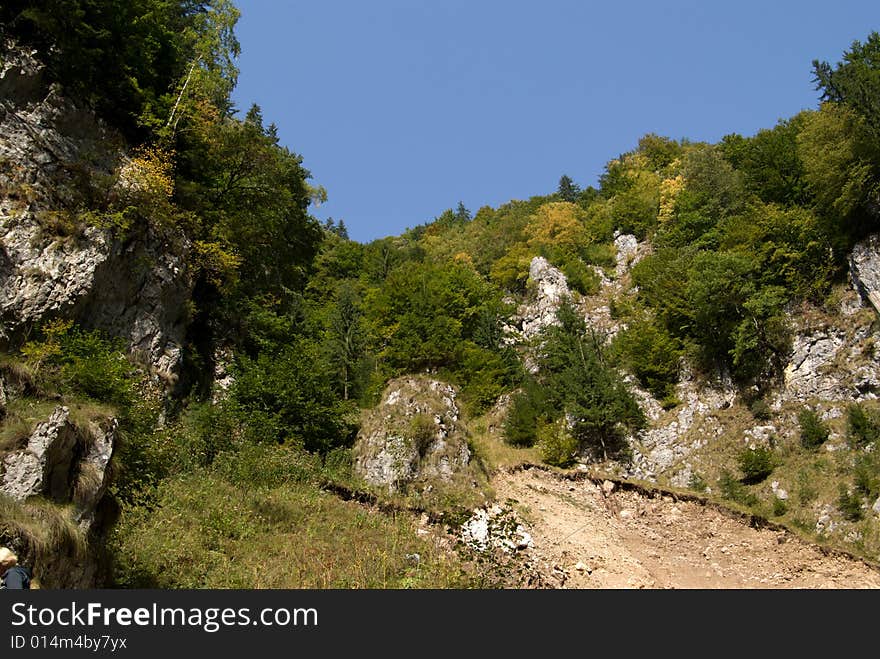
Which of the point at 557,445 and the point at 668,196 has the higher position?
the point at 668,196

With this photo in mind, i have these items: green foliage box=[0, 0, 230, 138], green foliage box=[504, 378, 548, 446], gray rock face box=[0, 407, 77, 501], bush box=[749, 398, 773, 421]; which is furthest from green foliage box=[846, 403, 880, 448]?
green foliage box=[0, 0, 230, 138]

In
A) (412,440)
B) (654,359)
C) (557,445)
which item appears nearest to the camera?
(412,440)

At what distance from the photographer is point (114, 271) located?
14.6m

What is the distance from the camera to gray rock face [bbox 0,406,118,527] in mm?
6570

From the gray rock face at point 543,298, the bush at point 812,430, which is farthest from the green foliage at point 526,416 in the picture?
the bush at point 812,430

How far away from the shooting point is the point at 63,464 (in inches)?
283

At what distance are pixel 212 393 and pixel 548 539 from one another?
11.8 m

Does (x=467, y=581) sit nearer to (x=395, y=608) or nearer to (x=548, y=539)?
(x=395, y=608)

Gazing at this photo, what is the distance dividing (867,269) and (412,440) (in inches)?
777

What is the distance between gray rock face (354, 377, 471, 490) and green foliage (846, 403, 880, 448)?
44.4 ft

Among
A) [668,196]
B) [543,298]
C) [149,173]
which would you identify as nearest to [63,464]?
[149,173]

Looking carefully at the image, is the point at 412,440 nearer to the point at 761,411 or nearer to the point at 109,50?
the point at 109,50

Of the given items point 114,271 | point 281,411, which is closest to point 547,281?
point 281,411

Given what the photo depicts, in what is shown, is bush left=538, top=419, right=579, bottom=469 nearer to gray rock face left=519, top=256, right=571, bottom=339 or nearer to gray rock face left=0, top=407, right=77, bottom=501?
gray rock face left=519, top=256, right=571, bottom=339
